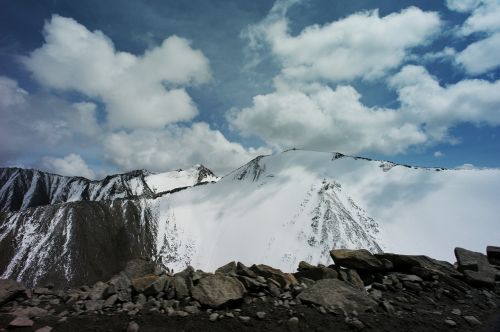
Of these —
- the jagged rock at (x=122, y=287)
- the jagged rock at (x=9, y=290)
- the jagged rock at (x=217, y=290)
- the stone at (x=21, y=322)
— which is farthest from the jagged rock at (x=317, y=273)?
the jagged rock at (x=9, y=290)

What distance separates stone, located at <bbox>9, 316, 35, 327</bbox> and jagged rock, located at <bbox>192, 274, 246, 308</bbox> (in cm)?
586

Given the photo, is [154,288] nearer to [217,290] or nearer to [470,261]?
[217,290]

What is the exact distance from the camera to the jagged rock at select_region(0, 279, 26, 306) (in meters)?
14.4

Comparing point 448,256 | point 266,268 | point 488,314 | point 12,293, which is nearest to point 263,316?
point 266,268

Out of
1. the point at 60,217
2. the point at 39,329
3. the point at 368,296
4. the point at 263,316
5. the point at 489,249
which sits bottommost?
the point at 39,329

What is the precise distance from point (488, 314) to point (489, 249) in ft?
35.6

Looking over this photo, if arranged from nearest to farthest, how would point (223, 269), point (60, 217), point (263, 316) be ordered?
point (263, 316) → point (223, 269) → point (60, 217)

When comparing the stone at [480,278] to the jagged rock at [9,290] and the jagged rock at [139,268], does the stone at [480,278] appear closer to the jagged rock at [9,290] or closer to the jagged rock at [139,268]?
the jagged rock at [139,268]

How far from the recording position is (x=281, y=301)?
45.4 feet

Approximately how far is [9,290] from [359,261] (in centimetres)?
1644

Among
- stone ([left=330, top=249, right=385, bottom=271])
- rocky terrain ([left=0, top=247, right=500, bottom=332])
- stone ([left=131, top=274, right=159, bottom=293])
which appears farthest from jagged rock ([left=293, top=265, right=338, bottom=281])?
stone ([left=131, top=274, right=159, bottom=293])

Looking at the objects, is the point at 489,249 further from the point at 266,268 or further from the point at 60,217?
the point at 60,217

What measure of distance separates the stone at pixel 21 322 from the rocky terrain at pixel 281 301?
3 centimetres

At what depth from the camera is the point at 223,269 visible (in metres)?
18.6
